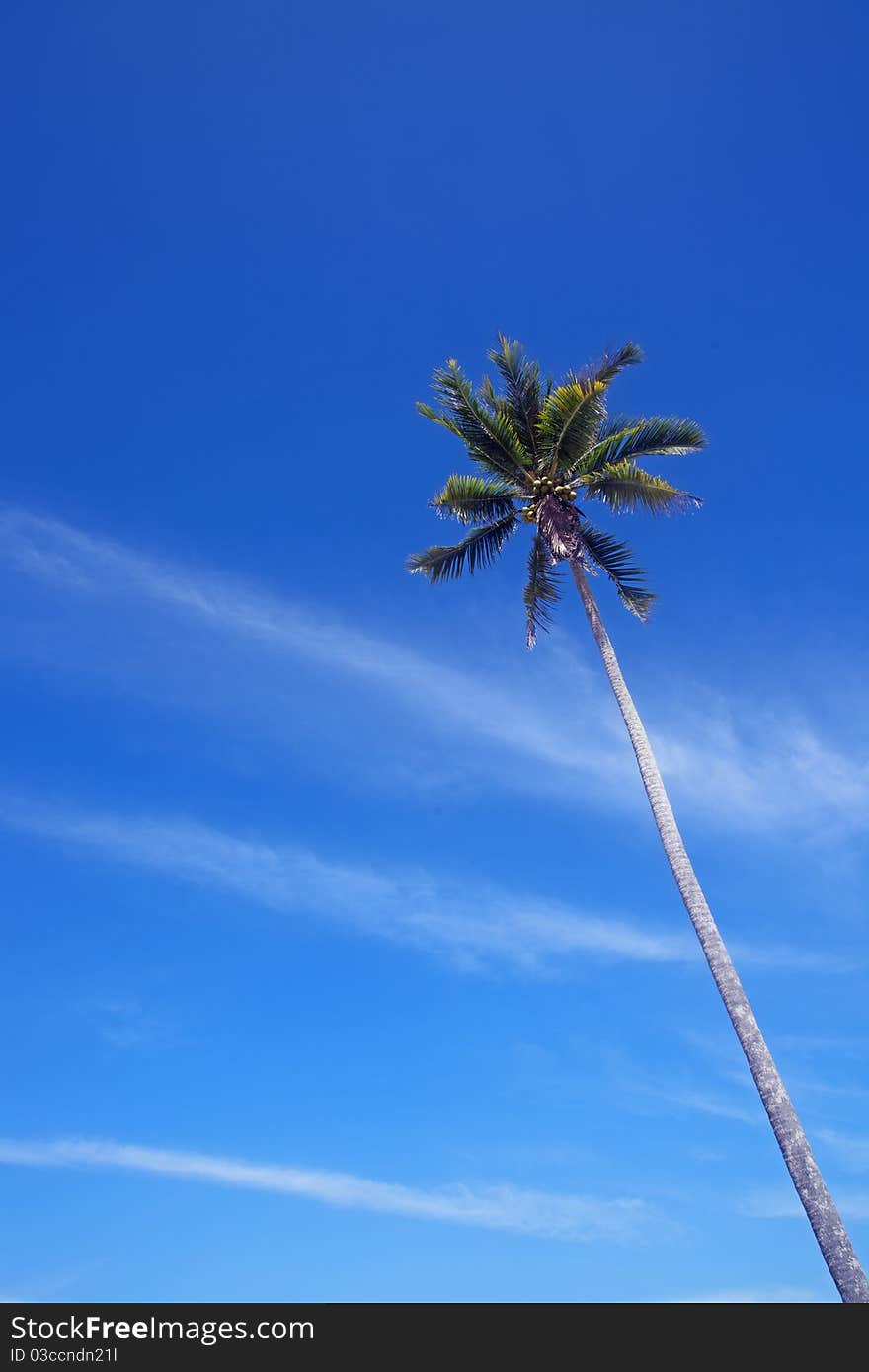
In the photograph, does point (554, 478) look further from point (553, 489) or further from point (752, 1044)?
point (752, 1044)

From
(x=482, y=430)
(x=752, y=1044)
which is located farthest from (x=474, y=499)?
(x=752, y=1044)

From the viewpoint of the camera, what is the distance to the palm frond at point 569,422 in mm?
18734

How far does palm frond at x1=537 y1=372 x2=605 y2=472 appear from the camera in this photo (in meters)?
18.7

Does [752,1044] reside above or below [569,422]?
below

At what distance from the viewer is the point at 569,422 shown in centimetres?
1908

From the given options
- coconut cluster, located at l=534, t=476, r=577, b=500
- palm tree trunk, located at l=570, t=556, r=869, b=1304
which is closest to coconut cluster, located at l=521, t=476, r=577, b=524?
coconut cluster, located at l=534, t=476, r=577, b=500

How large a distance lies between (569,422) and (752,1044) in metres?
12.7

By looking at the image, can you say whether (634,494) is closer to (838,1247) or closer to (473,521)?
(473,521)

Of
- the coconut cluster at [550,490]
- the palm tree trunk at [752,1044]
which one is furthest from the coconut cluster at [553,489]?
the palm tree trunk at [752,1044]

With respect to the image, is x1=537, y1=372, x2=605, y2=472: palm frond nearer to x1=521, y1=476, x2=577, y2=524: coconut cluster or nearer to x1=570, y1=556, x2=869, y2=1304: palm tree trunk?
x1=521, y1=476, x2=577, y2=524: coconut cluster
